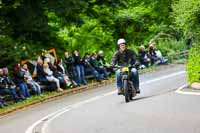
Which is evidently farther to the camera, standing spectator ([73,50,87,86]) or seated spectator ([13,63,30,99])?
standing spectator ([73,50,87,86])

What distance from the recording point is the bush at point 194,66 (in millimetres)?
20797

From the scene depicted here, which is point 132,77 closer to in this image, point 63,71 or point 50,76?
point 50,76

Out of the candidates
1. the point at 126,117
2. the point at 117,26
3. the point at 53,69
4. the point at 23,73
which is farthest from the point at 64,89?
the point at 117,26

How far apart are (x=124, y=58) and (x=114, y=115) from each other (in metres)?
3.76

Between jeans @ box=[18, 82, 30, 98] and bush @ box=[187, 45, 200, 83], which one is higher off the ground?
bush @ box=[187, 45, 200, 83]

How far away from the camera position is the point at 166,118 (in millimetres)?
14781

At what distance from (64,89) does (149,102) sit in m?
10.2

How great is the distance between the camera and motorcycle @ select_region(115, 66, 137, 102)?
1945 centimetres

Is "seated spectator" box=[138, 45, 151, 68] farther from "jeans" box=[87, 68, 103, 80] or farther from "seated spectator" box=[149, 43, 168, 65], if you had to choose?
"jeans" box=[87, 68, 103, 80]

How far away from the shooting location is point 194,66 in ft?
69.1

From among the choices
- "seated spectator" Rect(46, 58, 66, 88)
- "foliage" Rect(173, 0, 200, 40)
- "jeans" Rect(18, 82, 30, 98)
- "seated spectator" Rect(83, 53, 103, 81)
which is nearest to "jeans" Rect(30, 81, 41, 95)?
"jeans" Rect(18, 82, 30, 98)

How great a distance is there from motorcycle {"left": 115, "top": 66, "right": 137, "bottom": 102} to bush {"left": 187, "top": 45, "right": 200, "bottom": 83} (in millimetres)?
2271

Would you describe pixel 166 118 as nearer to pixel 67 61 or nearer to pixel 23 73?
pixel 23 73

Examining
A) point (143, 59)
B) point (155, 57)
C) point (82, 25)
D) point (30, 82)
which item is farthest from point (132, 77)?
point (155, 57)
